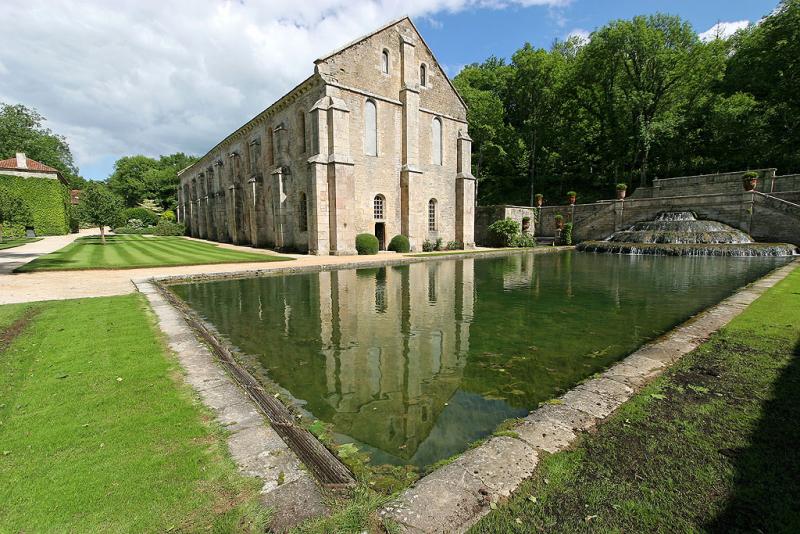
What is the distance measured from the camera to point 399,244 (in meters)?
23.9

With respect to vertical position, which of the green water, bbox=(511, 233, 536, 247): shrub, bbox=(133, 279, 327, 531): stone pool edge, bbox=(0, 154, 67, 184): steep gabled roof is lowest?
the green water

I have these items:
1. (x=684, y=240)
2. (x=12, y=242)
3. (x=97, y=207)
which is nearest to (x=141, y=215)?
(x=12, y=242)

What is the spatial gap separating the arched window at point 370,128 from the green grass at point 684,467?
70.7 ft

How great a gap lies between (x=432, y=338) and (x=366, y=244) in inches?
628

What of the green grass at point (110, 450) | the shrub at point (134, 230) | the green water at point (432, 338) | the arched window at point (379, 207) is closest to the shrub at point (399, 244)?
the arched window at point (379, 207)

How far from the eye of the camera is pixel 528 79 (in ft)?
122

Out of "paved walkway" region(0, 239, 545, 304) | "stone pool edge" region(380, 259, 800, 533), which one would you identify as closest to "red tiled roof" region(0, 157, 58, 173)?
"paved walkway" region(0, 239, 545, 304)

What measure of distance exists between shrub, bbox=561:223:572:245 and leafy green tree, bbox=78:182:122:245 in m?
33.8

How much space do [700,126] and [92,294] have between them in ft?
146

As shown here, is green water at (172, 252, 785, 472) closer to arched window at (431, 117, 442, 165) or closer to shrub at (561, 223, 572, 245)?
arched window at (431, 117, 442, 165)

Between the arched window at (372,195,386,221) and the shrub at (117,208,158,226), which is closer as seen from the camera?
the arched window at (372,195,386,221)

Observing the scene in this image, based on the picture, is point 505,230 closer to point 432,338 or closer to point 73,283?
point 432,338

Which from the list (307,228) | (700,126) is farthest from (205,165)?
(700,126)

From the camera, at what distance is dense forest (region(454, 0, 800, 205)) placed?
1144 inches
